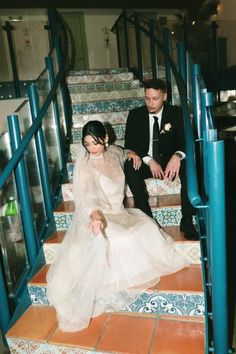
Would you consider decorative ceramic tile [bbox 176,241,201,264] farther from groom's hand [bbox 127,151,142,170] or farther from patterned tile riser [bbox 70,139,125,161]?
patterned tile riser [bbox 70,139,125,161]

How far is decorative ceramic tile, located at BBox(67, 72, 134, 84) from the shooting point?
16.0 ft

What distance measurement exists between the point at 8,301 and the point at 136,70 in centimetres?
426

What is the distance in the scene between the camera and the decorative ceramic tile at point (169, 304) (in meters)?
1.94

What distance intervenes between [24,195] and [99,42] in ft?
19.7

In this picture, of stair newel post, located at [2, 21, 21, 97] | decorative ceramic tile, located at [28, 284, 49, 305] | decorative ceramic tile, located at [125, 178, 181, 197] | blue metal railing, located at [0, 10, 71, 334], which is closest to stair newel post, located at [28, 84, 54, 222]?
blue metal railing, located at [0, 10, 71, 334]

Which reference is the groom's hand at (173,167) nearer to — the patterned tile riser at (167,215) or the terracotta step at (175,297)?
the patterned tile riser at (167,215)

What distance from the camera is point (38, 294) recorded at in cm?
225

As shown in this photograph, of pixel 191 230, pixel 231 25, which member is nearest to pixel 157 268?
pixel 191 230

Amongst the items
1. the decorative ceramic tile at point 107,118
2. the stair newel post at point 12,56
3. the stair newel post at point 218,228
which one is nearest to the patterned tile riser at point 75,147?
the decorative ceramic tile at point 107,118

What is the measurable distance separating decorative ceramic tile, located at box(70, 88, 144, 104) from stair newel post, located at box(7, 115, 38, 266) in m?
2.06

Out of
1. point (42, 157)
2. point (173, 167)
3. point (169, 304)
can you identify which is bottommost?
point (169, 304)

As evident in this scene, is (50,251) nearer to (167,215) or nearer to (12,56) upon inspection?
(167,215)

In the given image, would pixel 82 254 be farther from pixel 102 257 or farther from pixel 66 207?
pixel 66 207

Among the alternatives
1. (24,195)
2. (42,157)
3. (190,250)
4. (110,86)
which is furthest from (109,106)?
(190,250)
